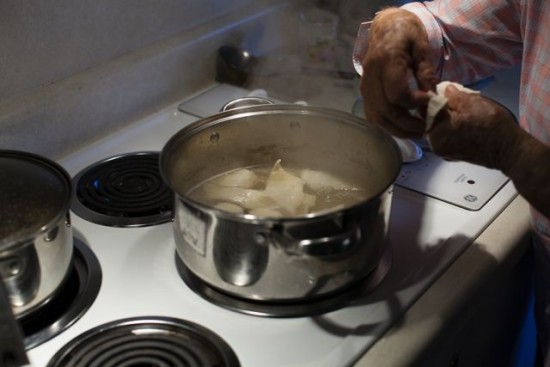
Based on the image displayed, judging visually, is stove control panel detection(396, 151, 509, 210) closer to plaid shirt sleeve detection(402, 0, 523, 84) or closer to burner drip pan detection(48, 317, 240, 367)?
plaid shirt sleeve detection(402, 0, 523, 84)

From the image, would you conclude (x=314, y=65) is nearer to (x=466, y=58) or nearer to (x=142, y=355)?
(x=466, y=58)

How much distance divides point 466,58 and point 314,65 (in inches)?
16.5

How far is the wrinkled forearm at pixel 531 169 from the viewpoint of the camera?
67 cm

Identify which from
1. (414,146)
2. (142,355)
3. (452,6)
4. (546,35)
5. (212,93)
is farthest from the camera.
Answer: (212,93)

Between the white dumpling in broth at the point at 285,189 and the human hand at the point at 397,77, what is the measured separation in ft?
0.43

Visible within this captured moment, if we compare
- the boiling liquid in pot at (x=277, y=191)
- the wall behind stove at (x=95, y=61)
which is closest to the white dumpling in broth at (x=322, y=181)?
the boiling liquid in pot at (x=277, y=191)

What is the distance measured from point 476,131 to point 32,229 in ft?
1.55

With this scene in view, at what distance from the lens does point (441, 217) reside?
2.93 feet

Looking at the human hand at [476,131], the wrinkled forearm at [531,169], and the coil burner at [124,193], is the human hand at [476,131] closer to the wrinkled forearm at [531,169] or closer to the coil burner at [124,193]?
the wrinkled forearm at [531,169]

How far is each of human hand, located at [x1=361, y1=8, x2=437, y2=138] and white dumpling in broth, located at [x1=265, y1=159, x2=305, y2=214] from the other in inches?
5.2

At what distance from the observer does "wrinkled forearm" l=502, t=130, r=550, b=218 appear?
670 mm

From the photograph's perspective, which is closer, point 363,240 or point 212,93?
point 363,240

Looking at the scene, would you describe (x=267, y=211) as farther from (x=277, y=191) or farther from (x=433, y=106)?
(x=433, y=106)

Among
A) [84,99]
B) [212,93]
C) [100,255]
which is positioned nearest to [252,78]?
[212,93]
